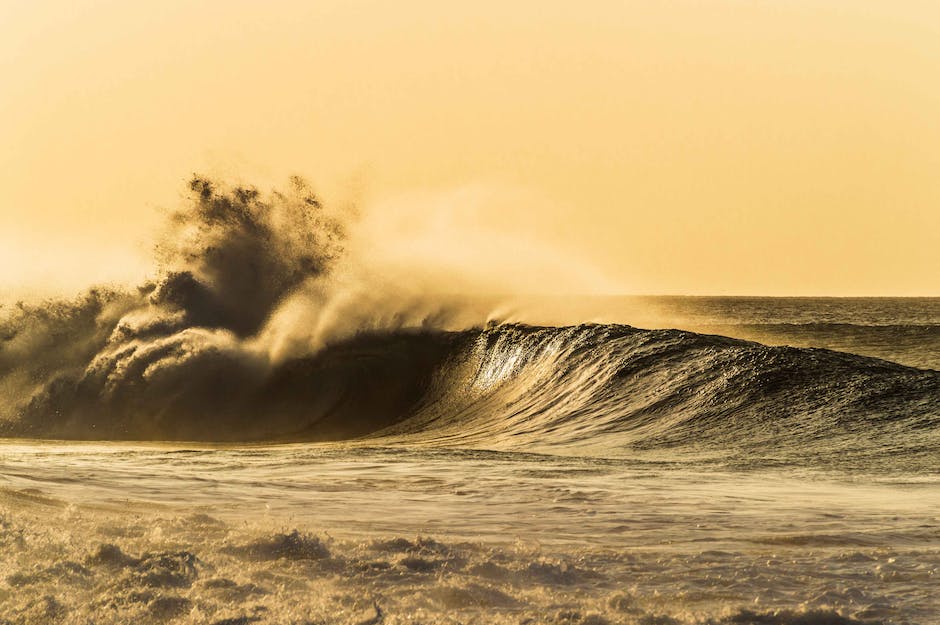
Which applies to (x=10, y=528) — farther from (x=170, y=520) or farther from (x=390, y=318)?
(x=390, y=318)

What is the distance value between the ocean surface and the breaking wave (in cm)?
10

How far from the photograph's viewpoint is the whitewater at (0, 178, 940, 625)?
5141mm

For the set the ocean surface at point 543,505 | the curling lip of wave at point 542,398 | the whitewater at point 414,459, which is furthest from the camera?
the curling lip of wave at point 542,398

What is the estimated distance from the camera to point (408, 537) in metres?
6.21

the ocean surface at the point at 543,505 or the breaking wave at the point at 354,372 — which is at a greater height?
the breaking wave at the point at 354,372

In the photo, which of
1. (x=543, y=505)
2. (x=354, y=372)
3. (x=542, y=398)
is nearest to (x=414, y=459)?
(x=543, y=505)

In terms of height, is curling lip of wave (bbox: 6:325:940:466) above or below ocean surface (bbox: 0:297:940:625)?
above

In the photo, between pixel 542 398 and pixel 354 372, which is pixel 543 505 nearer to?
pixel 542 398

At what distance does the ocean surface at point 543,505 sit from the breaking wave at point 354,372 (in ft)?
0.31

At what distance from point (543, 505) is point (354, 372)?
52.2 ft

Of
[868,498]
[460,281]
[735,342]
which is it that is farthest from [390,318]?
[868,498]

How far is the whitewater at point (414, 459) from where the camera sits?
16.9 feet

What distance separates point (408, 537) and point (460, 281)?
74.2 ft

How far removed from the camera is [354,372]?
2338 cm
